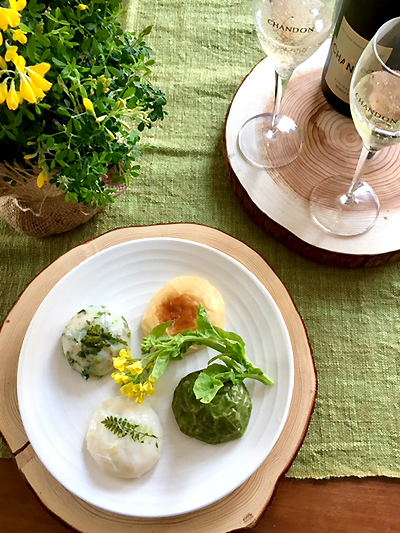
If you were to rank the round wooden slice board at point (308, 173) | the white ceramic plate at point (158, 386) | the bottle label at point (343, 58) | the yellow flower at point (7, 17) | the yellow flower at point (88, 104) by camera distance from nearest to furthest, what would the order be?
the yellow flower at point (7, 17), the yellow flower at point (88, 104), the white ceramic plate at point (158, 386), the bottle label at point (343, 58), the round wooden slice board at point (308, 173)

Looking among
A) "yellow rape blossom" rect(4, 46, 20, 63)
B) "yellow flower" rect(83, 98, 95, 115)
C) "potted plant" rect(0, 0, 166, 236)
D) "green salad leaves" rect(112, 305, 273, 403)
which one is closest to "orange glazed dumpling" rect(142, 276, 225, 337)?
"green salad leaves" rect(112, 305, 273, 403)

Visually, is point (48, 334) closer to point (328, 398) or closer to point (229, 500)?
point (229, 500)

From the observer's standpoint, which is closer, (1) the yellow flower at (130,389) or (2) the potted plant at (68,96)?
(2) the potted plant at (68,96)

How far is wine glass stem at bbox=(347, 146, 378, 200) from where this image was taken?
2.80 feet

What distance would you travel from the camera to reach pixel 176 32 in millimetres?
1235

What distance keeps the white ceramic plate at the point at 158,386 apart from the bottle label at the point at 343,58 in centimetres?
38

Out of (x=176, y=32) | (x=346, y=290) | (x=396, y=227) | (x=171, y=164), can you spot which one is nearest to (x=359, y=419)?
(x=346, y=290)

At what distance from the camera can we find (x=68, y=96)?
2.32 ft

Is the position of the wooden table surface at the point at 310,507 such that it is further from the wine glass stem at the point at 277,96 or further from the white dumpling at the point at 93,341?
the wine glass stem at the point at 277,96

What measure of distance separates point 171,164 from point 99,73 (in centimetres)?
43

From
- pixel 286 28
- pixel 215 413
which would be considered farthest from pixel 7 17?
pixel 215 413

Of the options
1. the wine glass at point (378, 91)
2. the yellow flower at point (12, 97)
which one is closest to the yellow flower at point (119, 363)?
the yellow flower at point (12, 97)

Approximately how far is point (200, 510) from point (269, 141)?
0.66 metres

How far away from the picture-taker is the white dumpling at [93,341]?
77cm
